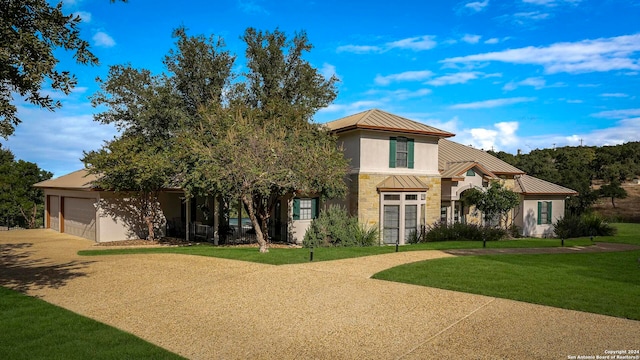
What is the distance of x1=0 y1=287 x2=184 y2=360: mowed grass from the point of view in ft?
22.1

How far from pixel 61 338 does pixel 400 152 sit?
18.5 metres

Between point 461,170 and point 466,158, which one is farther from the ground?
point 466,158

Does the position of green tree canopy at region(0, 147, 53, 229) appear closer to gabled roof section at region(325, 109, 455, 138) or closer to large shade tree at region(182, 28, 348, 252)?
large shade tree at region(182, 28, 348, 252)

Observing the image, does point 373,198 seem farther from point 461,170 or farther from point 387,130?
point 461,170

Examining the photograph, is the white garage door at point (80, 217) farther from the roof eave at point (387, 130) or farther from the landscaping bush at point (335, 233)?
the roof eave at point (387, 130)

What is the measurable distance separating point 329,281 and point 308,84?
15.4 metres

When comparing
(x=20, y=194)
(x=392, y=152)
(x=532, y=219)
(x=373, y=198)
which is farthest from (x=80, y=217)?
(x=532, y=219)

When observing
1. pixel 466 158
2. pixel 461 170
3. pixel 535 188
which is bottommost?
pixel 535 188

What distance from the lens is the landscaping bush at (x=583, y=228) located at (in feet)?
86.5

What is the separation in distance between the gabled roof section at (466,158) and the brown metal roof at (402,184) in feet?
15.4

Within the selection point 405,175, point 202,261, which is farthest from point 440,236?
point 202,261

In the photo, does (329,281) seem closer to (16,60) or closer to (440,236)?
(16,60)

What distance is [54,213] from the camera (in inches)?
1177

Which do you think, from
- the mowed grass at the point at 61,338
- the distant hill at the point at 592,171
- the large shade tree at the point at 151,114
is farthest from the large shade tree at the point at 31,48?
the distant hill at the point at 592,171
